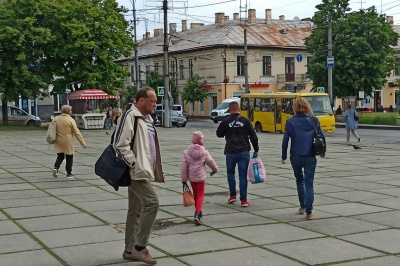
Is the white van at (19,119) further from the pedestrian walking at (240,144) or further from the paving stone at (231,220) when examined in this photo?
the paving stone at (231,220)

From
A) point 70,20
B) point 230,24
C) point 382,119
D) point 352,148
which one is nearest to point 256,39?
point 230,24

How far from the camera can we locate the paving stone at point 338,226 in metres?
8.15

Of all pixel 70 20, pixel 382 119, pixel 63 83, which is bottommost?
pixel 382 119

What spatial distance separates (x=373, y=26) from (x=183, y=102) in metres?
26.3

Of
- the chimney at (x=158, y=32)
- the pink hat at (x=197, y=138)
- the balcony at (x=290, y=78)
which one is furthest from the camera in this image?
the chimney at (x=158, y=32)

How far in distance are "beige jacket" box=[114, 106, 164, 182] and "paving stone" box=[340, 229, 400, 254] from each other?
2.63 m

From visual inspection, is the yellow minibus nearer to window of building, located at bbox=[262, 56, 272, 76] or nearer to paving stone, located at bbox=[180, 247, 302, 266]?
paving stone, located at bbox=[180, 247, 302, 266]

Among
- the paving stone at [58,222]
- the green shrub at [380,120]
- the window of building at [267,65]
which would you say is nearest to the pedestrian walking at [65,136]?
the paving stone at [58,222]

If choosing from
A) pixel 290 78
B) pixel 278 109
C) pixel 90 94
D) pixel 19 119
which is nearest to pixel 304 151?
pixel 278 109

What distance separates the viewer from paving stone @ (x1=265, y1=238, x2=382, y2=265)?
675 cm

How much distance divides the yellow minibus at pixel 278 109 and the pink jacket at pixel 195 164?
2525cm

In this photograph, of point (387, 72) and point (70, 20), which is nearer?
point (70, 20)

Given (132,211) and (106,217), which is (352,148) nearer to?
(106,217)

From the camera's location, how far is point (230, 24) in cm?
7219
